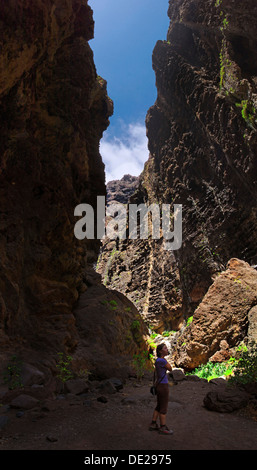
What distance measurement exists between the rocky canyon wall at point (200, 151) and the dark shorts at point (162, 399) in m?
18.0

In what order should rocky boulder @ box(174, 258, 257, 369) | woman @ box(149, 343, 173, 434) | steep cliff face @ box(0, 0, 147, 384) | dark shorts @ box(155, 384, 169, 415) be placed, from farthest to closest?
rocky boulder @ box(174, 258, 257, 369) < steep cliff face @ box(0, 0, 147, 384) < dark shorts @ box(155, 384, 169, 415) < woman @ box(149, 343, 173, 434)

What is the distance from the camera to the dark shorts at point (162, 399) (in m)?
4.94

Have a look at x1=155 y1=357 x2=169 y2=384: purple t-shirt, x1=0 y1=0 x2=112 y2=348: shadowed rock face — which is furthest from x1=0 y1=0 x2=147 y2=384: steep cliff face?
x1=155 y1=357 x2=169 y2=384: purple t-shirt

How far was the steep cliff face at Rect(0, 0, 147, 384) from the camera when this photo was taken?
805cm

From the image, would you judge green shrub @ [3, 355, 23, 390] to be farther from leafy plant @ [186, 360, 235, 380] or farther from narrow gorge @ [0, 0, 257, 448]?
leafy plant @ [186, 360, 235, 380]

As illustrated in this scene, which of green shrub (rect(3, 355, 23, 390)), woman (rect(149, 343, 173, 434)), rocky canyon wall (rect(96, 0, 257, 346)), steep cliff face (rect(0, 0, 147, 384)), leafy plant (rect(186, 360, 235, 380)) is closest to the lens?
woman (rect(149, 343, 173, 434))

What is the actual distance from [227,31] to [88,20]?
15.1 metres

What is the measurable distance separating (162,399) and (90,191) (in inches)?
501

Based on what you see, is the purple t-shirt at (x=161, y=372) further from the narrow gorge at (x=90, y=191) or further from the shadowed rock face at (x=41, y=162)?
the shadowed rock face at (x=41, y=162)

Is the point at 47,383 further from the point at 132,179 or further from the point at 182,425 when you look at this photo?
the point at 132,179

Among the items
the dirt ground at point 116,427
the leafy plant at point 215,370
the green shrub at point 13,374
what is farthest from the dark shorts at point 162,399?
the leafy plant at point 215,370

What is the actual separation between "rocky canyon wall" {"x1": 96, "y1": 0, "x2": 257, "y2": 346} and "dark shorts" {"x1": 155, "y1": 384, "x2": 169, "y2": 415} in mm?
17966

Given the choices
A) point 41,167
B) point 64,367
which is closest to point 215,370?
point 64,367

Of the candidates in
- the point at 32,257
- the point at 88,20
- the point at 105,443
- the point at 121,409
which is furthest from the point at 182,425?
the point at 88,20
